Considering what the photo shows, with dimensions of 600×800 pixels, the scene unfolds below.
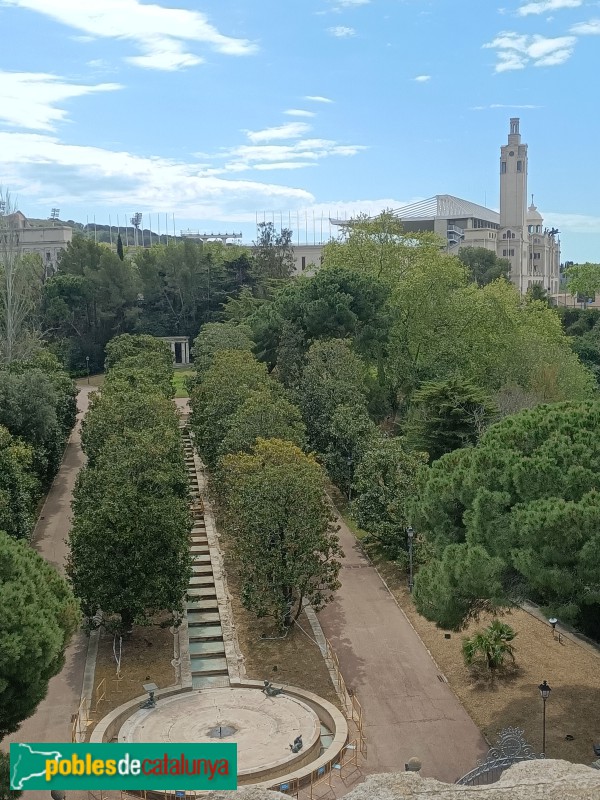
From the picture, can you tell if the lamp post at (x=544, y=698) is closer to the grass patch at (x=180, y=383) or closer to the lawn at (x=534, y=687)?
the lawn at (x=534, y=687)

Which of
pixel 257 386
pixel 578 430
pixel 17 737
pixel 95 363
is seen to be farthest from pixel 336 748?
pixel 95 363

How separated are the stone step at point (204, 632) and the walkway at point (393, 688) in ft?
7.84

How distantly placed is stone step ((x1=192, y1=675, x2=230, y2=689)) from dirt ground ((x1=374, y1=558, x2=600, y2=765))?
4428 mm

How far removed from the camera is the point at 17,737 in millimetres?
15117

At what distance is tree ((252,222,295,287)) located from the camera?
64.9 m

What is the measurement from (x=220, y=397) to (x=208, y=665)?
1092 centimetres

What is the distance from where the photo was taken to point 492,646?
17344 millimetres

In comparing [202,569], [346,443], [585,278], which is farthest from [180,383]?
[202,569]

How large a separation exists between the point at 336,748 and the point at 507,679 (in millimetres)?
4325

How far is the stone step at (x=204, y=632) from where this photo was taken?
1916 centimetres

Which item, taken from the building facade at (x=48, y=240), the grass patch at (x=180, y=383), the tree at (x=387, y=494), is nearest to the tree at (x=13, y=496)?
the tree at (x=387, y=494)

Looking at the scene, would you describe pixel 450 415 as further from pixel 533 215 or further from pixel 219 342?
pixel 533 215

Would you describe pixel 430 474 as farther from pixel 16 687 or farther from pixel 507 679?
pixel 16 687

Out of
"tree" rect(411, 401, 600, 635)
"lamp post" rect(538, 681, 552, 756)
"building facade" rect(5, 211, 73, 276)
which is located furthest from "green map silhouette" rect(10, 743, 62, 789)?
"building facade" rect(5, 211, 73, 276)
